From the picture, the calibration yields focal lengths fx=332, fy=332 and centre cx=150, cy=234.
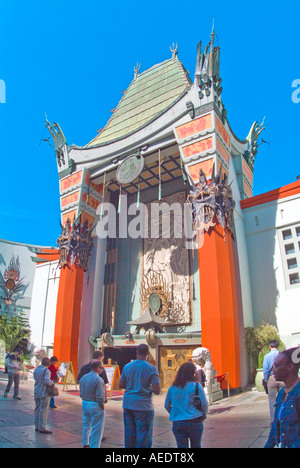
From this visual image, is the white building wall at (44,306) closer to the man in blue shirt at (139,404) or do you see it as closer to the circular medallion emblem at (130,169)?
the circular medallion emblem at (130,169)

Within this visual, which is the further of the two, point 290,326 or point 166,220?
point 166,220

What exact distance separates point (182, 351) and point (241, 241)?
6.31m

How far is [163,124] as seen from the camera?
18469 mm

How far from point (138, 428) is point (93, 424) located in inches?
45.6

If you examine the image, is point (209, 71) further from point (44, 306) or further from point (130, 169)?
point (44, 306)

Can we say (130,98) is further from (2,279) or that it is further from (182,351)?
(2,279)

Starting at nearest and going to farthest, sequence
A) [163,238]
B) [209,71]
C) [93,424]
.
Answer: [93,424] → [209,71] → [163,238]

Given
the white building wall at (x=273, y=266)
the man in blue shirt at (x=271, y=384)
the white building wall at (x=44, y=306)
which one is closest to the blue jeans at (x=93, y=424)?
the man in blue shirt at (x=271, y=384)

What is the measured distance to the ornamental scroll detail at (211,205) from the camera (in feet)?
49.6

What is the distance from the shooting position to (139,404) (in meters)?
4.14

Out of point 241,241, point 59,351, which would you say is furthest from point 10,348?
point 241,241

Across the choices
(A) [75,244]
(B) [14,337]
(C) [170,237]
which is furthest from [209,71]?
(B) [14,337]

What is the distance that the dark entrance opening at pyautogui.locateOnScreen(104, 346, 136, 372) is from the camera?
59.8ft

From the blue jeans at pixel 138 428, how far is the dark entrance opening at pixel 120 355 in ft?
46.7
